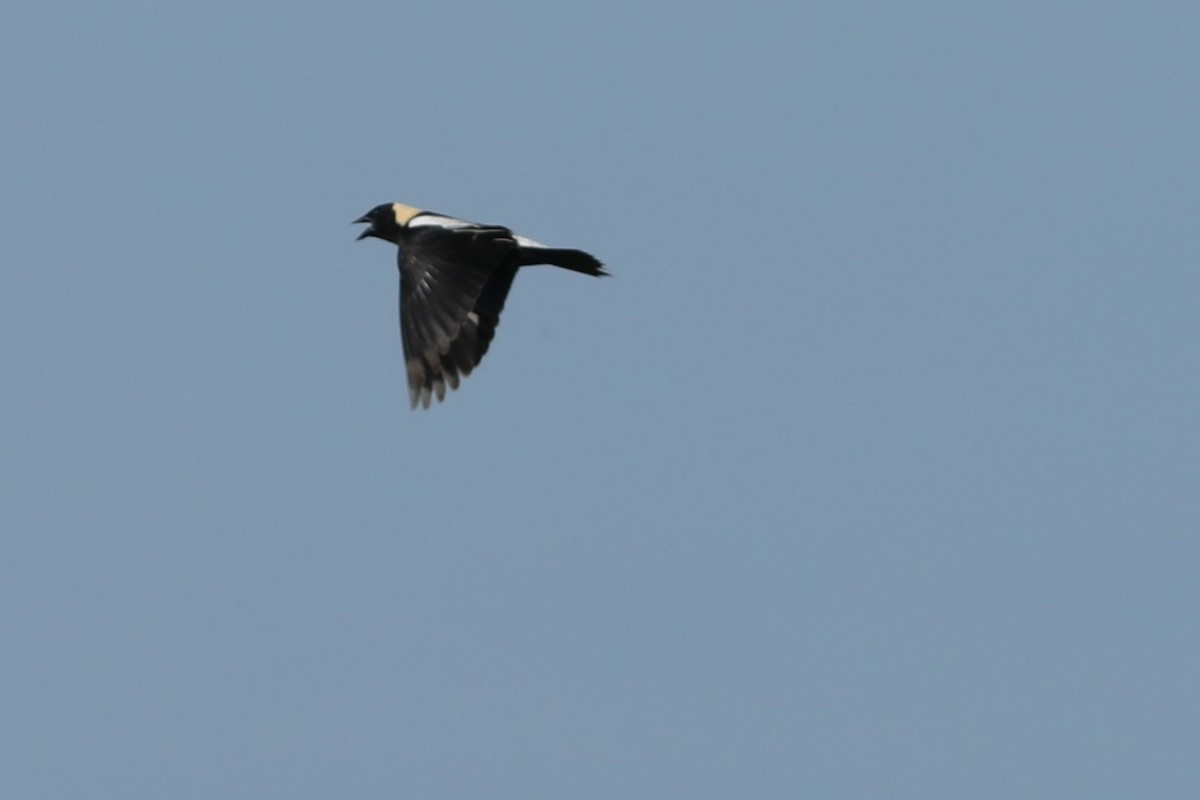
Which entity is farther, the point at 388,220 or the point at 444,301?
the point at 388,220

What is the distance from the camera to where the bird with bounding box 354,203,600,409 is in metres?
18.8

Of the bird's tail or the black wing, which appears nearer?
the black wing

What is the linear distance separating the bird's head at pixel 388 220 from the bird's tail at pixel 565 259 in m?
1.32

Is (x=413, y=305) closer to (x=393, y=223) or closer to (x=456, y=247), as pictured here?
(x=456, y=247)

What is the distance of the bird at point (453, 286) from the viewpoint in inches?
738

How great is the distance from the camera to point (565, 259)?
792 inches

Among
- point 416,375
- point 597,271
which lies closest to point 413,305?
point 416,375

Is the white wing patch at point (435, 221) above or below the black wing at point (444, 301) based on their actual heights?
above

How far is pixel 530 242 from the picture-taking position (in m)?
19.8

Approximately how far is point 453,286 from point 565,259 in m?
1.57

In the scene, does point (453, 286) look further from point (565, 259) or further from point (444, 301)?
point (565, 259)

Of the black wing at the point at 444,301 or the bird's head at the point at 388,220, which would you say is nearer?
the black wing at the point at 444,301

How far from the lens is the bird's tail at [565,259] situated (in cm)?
1989

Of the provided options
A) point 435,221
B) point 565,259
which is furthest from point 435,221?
point 565,259
